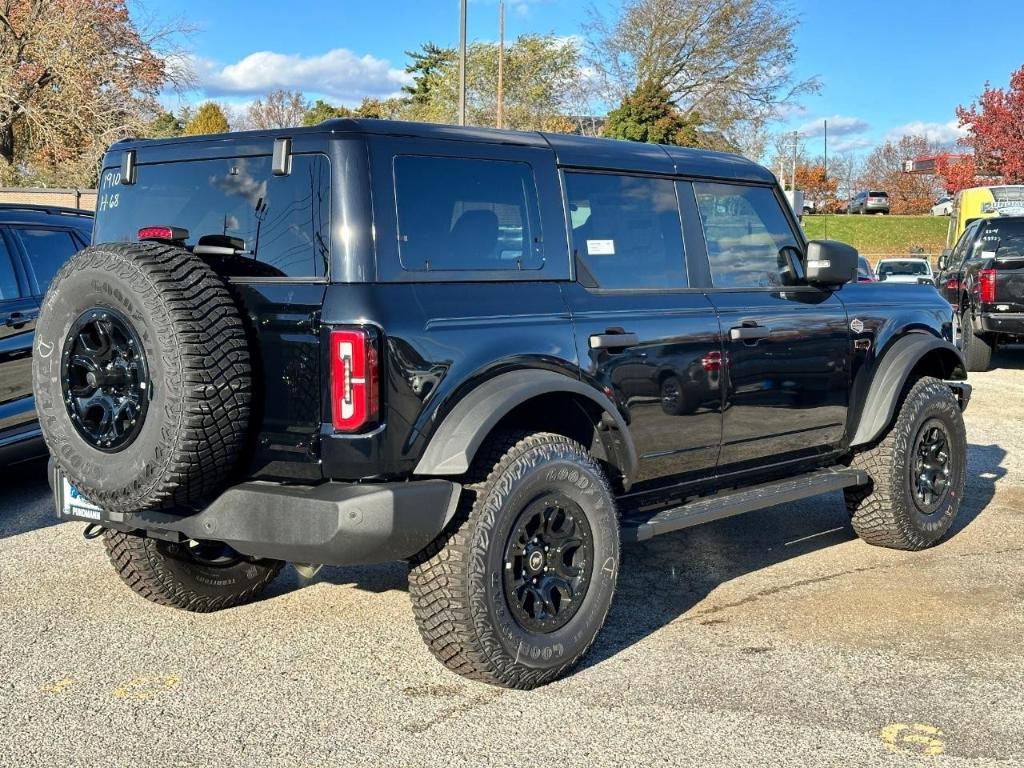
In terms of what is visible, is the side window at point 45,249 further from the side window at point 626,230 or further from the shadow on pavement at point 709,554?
the shadow on pavement at point 709,554

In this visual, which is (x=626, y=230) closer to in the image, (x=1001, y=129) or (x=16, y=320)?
(x=16, y=320)

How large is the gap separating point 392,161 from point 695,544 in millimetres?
3078

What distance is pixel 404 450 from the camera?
3781 mm

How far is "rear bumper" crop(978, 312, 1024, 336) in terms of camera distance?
545 inches

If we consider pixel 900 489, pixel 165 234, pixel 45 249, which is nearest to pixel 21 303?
pixel 45 249

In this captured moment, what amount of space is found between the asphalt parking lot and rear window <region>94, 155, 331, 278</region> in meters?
1.48

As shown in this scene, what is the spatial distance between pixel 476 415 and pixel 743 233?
2176mm

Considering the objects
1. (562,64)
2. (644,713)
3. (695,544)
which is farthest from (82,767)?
(562,64)

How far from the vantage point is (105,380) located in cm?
383

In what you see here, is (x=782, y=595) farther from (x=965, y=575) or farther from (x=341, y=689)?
(x=341, y=689)

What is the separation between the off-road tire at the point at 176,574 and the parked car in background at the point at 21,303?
7.25 ft

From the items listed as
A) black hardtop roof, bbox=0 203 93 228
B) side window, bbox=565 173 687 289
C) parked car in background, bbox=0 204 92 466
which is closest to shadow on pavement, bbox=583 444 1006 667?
side window, bbox=565 173 687 289

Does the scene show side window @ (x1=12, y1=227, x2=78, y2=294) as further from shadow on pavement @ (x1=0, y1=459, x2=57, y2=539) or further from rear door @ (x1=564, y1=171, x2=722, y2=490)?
rear door @ (x1=564, y1=171, x2=722, y2=490)

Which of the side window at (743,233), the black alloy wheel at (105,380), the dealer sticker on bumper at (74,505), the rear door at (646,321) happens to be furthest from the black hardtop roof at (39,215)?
the side window at (743,233)
